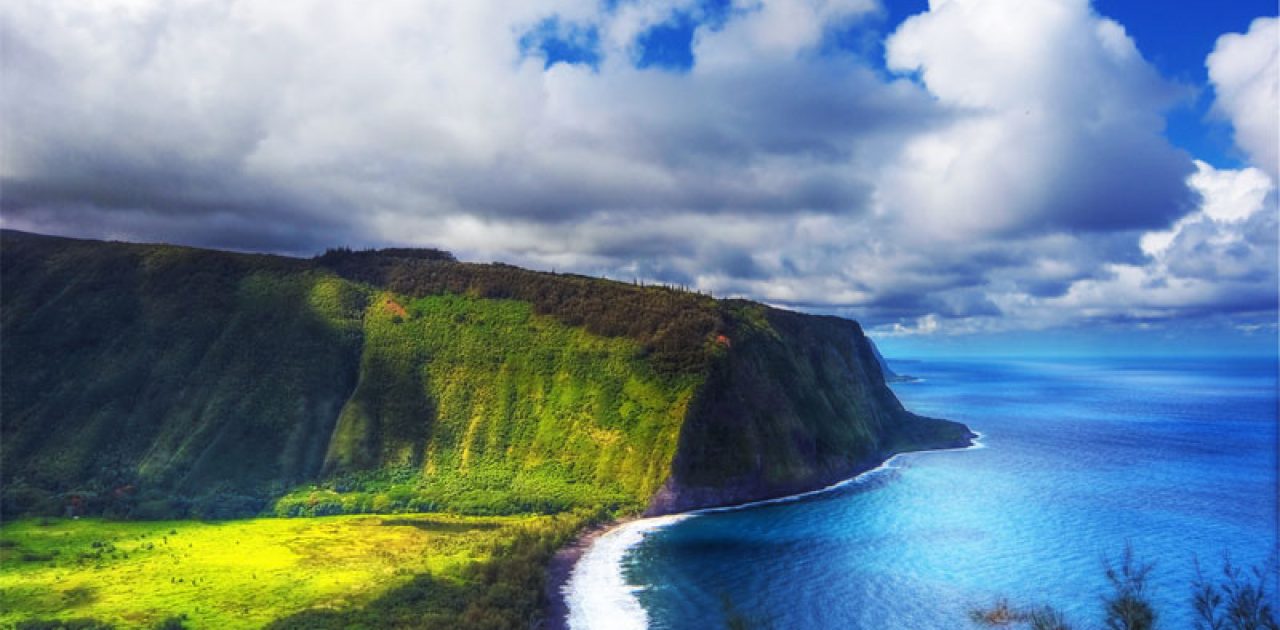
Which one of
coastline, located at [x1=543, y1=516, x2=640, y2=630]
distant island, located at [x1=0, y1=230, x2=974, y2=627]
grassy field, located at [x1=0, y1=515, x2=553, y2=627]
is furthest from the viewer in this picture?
distant island, located at [x1=0, y1=230, x2=974, y2=627]

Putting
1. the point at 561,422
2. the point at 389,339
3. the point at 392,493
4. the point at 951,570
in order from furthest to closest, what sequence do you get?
the point at 389,339 < the point at 561,422 < the point at 392,493 < the point at 951,570

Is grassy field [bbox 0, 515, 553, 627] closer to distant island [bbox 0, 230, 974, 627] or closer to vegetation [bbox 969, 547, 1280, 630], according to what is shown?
distant island [bbox 0, 230, 974, 627]

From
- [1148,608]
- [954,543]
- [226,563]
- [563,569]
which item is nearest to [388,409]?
[226,563]

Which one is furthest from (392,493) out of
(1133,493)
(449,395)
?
(1133,493)

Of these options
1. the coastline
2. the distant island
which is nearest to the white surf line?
the coastline

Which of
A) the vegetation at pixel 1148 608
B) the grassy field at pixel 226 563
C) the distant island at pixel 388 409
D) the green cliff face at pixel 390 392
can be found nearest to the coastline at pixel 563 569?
the distant island at pixel 388 409

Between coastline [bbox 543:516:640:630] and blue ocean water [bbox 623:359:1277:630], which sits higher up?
blue ocean water [bbox 623:359:1277:630]

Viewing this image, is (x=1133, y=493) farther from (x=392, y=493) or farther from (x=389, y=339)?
(x=389, y=339)
